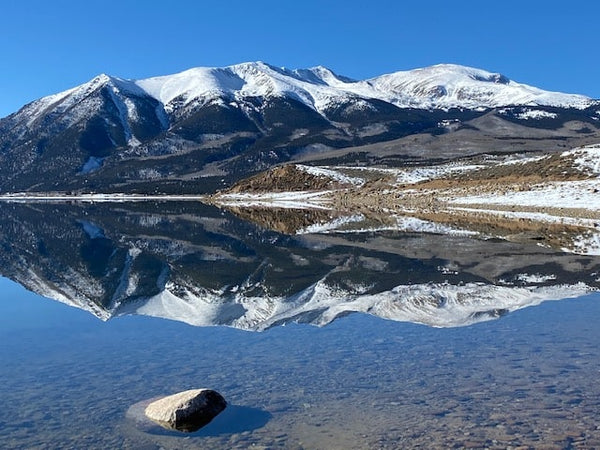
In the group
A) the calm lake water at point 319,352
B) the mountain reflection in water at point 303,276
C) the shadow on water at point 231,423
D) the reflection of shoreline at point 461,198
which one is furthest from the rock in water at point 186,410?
the reflection of shoreline at point 461,198

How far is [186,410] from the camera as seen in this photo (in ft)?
42.6

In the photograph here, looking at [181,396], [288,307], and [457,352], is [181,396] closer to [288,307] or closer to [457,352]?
[457,352]

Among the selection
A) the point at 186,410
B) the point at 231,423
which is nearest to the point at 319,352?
the point at 231,423

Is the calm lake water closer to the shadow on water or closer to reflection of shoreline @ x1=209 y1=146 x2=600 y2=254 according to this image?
the shadow on water

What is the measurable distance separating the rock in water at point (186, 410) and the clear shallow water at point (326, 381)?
13.0 inches

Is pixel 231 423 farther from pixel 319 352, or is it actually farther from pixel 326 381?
pixel 319 352

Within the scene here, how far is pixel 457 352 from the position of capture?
1750 centimetres

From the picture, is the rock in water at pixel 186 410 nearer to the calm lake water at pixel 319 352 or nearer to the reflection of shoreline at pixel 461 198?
the calm lake water at pixel 319 352

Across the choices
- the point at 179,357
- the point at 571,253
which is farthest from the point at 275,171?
the point at 179,357

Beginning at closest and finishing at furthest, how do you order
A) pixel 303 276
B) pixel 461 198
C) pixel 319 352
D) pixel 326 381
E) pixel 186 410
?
pixel 186 410 < pixel 326 381 < pixel 319 352 < pixel 303 276 < pixel 461 198

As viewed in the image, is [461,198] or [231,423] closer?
[231,423]

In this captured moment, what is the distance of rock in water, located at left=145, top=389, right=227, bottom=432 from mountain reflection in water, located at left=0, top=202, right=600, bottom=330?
797 cm

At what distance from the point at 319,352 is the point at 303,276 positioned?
14597 millimetres

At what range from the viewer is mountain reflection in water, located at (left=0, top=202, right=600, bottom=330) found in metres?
24.2
